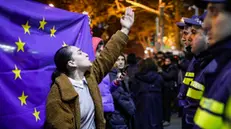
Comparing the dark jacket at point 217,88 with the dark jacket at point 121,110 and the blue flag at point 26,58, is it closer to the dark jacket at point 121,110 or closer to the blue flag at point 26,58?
the blue flag at point 26,58

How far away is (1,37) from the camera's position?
13.6 ft

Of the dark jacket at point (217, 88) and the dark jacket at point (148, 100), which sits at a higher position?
the dark jacket at point (217, 88)

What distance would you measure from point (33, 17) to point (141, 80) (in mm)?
5995

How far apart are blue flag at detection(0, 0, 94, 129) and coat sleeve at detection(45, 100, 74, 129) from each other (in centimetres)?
42

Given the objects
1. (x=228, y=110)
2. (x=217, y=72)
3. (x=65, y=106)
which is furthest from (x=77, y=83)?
(x=228, y=110)

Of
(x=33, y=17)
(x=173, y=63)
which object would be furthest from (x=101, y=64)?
(x=173, y=63)

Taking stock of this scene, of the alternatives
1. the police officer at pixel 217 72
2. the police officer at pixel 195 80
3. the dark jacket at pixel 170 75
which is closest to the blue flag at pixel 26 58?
the police officer at pixel 195 80

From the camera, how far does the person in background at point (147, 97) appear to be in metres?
10.1

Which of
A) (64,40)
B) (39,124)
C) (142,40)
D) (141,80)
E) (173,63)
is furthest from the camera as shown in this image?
(142,40)

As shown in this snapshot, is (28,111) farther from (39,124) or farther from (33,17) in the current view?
(33,17)

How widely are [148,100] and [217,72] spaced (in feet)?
26.3

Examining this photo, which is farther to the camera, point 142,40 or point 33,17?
point 142,40

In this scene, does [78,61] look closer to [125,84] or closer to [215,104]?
[215,104]

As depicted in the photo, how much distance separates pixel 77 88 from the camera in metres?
4.23
